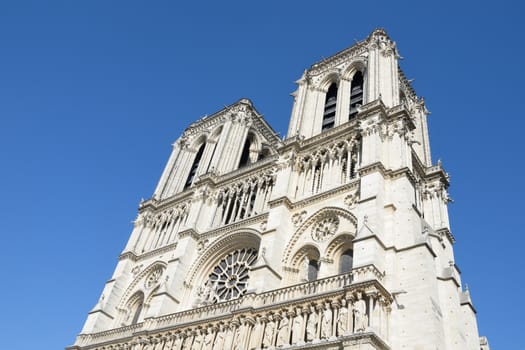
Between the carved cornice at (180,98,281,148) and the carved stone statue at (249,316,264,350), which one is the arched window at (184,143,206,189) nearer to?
the carved cornice at (180,98,281,148)

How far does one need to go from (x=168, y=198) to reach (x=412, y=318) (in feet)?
59.9

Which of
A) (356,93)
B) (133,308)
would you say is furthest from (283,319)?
(356,93)

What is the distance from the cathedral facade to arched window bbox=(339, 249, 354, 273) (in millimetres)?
55

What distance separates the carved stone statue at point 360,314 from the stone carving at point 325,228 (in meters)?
4.56

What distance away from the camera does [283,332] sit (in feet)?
49.9

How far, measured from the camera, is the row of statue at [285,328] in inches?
552

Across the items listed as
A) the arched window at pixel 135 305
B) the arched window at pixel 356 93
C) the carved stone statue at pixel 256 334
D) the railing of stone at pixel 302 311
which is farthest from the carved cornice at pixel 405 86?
the arched window at pixel 135 305

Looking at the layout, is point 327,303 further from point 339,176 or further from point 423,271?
point 339,176

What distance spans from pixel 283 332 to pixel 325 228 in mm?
5162

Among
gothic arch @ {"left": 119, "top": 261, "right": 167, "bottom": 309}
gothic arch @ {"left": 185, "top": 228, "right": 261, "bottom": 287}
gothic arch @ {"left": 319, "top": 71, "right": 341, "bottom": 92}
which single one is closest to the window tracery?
gothic arch @ {"left": 185, "top": 228, "right": 261, "bottom": 287}

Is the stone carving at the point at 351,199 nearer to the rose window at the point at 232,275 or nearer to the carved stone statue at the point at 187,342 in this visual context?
the rose window at the point at 232,275

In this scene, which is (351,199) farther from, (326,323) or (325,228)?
(326,323)

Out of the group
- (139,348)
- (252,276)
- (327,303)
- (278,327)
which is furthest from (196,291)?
(327,303)

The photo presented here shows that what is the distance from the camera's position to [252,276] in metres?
18.1
